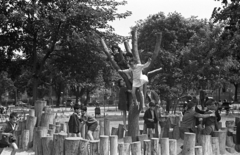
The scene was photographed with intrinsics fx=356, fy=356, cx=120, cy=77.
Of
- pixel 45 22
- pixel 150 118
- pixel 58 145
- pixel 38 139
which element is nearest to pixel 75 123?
pixel 38 139

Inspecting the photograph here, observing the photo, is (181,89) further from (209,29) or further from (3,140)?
(3,140)

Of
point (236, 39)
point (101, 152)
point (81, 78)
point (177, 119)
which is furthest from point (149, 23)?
point (101, 152)

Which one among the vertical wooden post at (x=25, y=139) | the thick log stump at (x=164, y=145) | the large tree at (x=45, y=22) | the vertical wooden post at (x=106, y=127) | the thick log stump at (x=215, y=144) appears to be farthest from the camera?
the large tree at (x=45, y=22)

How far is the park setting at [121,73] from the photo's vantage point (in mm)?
8953

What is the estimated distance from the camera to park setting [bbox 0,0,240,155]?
8.95 m

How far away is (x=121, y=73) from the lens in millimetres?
11367

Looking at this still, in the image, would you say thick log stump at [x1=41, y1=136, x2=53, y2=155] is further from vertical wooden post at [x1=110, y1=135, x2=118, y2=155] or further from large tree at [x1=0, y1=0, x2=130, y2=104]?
large tree at [x1=0, y1=0, x2=130, y2=104]

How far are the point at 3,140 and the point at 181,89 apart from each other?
16.9 m

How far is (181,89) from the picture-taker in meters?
23.8

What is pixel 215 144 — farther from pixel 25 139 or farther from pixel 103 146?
pixel 25 139

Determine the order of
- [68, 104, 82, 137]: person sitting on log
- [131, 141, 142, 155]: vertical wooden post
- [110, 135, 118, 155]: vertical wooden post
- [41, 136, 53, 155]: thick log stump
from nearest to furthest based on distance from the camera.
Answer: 1. [131, 141, 142, 155]: vertical wooden post
2. [110, 135, 118, 155]: vertical wooden post
3. [41, 136, 53, 155]: thick log stump
4. [68, 104, 82, 137]: person sitting on log

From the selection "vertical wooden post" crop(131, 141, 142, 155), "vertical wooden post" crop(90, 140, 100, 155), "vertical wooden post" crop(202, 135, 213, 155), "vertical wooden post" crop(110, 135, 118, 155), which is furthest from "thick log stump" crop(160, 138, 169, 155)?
"vertical wooden post" crop(90, 140, 100, 155)

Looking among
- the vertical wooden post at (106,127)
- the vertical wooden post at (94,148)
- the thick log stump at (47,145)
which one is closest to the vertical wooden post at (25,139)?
the thick log stump at (47,145)

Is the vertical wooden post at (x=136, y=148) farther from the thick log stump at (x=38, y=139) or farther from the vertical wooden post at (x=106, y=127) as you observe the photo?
the vertical wooden post at (x=106, y=127)
